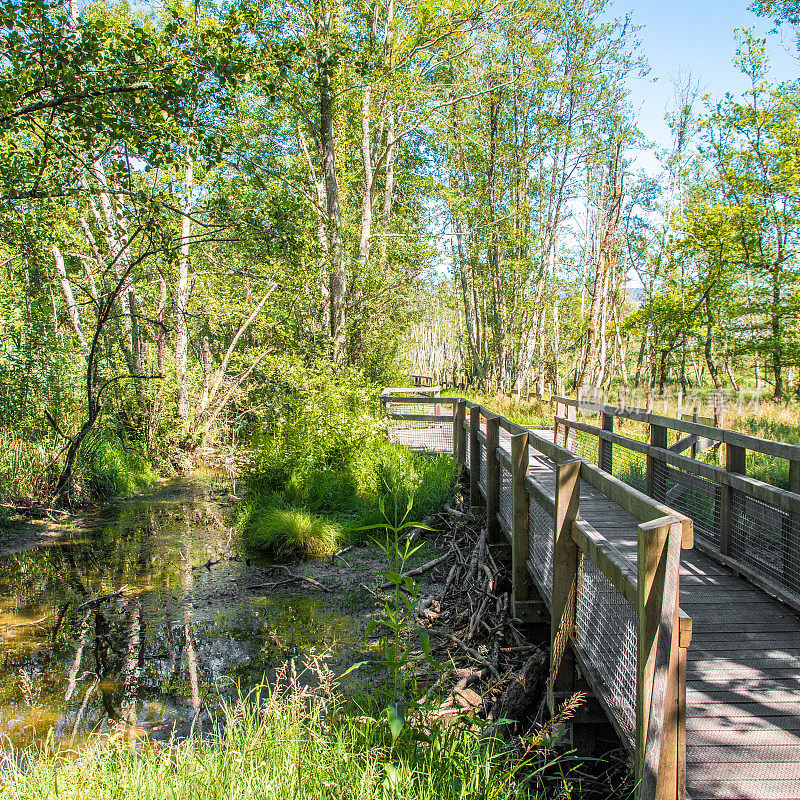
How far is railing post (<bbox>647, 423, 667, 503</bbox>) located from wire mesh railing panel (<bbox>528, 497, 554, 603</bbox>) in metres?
2.15

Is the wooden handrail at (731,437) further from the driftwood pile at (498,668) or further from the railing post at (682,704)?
the railing post at (682,704)

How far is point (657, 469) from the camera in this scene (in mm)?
6918

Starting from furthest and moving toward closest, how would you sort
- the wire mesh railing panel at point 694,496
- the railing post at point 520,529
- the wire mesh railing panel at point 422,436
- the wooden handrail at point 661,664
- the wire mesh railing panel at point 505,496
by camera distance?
the wire mesh railing panel at point 422,436, the wire mesh railing panel at point 505,496, the wire mesh railing panel at point 694,496, the railing post at point 520,529, the wooden handrail at point 661,664

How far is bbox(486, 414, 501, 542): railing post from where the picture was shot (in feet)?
23.1

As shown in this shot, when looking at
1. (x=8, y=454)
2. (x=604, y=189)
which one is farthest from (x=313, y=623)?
(x=604, y=189)

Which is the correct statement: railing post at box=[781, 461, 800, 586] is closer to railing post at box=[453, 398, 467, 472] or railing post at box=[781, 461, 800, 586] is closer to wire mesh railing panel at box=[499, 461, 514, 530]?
wire mesh railing panel at box=[499, 461, 514, 530]

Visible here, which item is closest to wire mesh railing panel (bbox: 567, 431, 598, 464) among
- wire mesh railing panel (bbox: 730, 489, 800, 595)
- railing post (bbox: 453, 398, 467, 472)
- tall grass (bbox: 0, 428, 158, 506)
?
railing post (bbox: 453, 398, 467, 472)

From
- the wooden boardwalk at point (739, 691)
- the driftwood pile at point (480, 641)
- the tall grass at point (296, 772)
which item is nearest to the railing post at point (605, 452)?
the driftwood pile at point (480, 641)

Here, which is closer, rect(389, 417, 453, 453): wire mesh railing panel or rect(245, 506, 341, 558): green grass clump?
rect(245, 506, 341, 558): green grass clump

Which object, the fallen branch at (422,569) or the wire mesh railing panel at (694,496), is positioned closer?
the wire mesh railing panel at (694,496)

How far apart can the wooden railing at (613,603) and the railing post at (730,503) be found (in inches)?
33.8

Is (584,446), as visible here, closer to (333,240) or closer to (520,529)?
(520,529)

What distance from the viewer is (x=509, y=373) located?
91.9 ft

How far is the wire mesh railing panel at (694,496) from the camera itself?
558 centimetres
